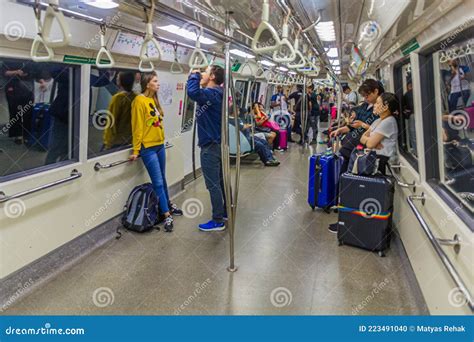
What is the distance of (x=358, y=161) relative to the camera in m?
3.88

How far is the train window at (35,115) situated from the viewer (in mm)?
2959

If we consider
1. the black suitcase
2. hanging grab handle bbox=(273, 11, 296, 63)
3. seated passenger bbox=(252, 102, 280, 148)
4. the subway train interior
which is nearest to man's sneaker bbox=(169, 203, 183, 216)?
the subway train interior

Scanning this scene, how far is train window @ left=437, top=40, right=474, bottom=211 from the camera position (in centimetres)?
260

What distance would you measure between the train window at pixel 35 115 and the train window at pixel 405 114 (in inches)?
139

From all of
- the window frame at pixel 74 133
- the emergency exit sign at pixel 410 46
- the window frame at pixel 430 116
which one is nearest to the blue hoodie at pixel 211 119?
the window frame at pixel 74 133

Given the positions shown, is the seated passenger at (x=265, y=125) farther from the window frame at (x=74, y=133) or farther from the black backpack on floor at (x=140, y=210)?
the window frame at (x=74, y=133)

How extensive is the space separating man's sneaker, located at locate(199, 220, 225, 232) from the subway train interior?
0.7 inches

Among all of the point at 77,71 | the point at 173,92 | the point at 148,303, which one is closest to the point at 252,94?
the point at 173,92

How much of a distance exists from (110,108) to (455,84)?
3366mm

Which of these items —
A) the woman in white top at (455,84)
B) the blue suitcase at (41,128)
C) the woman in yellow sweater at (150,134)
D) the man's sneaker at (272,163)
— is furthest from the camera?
the man's sneaker at (272,163)

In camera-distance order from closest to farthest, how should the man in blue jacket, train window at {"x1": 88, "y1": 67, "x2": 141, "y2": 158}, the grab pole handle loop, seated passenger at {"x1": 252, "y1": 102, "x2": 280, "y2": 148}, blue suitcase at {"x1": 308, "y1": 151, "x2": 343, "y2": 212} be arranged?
the grab pole handle loop
train window at {"x1": 88, "y1": 67, "x2": 141, "y2": 158}
the man in blue jacket
blue suitcase at {"x1": 308, "y1": 151, "x2": 343, "y2": 212}
seated passenger at {"x1": 252, "y1": 102, "x2": 280, "y2": 148}

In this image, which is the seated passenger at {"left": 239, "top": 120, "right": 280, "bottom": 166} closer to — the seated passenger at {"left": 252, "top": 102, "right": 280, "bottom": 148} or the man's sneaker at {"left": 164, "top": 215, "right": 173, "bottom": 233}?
the seated passenger at {"left": 252, "top": 102, "right": 280, "bottom": 148}
